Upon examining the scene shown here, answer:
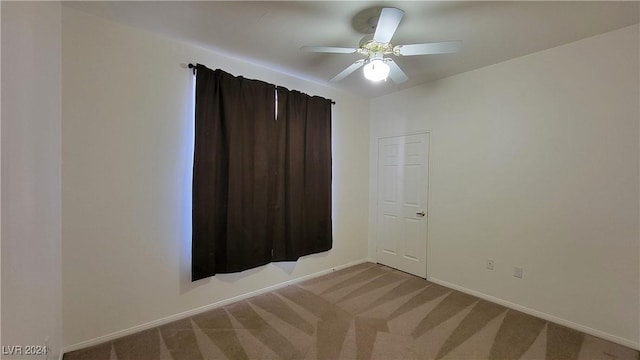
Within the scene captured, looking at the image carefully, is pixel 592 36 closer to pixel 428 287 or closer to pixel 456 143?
pixel 456 143

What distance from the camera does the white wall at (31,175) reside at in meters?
1.07

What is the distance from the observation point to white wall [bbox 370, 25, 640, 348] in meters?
2.23

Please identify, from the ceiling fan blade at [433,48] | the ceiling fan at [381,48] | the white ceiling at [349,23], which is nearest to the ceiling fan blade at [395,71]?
the ceiling fan at [381,48]

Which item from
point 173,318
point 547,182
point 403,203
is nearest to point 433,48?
point 547,182

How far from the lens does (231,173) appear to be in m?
2.74

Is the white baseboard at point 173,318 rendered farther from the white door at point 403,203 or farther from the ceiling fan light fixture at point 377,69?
the ceiling fan light fixture at point 377,69

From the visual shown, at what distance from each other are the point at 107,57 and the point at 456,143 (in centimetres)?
362

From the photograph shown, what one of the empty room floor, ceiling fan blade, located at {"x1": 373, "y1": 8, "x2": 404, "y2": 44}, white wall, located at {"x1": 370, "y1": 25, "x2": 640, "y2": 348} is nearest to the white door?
white wall, located at {"x1": 370, "y1": 25, "x2": 640, "y2": 348}

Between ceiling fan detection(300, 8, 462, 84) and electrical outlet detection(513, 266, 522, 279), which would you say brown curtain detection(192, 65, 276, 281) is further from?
electrical outlet detection(513, 266, 522, 279)

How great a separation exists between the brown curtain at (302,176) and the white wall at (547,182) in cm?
141

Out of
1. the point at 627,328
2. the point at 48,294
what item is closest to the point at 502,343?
the point at 627,328

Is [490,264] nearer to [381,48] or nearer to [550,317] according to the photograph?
[550,317]

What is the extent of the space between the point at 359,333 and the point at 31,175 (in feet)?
8.14

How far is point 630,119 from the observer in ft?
7.22
